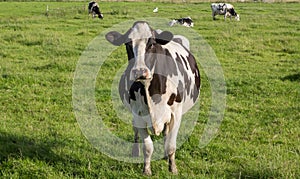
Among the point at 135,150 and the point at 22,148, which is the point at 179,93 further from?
the point at 22,148

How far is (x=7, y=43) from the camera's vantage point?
1565cm

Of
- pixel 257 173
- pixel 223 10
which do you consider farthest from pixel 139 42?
pixel 223 10

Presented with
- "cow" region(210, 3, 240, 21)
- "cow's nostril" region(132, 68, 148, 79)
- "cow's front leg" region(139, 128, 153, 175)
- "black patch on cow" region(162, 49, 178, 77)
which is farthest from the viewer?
"cow" region(210, 3, 240, 21)

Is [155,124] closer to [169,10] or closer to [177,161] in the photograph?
[177,161]

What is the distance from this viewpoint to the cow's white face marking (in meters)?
4.19

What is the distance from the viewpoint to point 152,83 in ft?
15.2

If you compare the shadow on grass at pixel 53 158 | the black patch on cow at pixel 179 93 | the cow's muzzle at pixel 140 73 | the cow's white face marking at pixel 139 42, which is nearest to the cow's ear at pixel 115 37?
the cow's white face marking at pixel 139 42

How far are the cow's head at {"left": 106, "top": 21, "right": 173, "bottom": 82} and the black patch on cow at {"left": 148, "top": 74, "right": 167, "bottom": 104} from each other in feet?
0.38

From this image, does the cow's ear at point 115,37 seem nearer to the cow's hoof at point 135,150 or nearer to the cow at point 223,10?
the cow's hoof at point 135,150

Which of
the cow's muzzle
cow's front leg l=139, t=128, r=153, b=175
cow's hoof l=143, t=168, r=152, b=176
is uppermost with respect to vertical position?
the cow's muzzle

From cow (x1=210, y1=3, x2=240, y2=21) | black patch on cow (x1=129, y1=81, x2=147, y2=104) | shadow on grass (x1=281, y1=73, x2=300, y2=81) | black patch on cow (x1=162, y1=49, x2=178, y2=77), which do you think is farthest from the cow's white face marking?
cow (x1=210, y1=3, x2=240, y2=21)

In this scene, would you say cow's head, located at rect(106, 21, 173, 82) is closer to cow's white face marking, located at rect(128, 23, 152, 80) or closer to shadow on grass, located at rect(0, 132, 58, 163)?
cow's white face marking, located at rect(128, 23, 152, 80)

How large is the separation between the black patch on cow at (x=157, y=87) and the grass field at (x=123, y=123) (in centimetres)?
97

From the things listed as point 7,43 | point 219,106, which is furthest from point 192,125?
point 7,43
